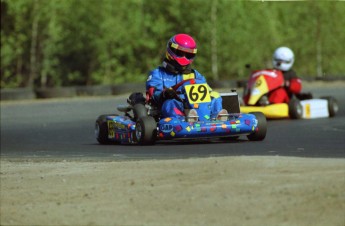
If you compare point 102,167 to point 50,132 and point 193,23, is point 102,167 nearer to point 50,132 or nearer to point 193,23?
point 50,132

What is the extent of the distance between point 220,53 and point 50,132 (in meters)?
19.7

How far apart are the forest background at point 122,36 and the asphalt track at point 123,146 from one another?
10.3 meters

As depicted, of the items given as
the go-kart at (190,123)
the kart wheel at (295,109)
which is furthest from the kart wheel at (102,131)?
the kart wheel at (295,109)

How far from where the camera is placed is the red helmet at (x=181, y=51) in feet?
43.2

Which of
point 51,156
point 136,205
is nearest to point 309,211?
point 136,205

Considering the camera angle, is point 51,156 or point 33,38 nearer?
point 51,156

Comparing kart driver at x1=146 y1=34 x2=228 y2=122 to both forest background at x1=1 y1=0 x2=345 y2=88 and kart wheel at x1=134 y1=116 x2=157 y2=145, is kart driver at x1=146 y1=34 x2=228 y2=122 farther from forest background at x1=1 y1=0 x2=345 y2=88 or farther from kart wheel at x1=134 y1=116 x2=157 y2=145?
forest background at x1=1 y1=0 x2=345 y2=88

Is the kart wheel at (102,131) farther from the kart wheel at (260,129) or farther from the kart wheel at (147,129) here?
the kart wheel at (260,129)

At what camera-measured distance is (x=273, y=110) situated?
17094 millimetres

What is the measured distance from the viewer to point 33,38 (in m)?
31.9

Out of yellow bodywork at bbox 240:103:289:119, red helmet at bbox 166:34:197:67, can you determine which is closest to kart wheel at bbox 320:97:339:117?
yellow bodywork at bbox 240:103:289:119

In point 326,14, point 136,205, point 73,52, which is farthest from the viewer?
point 326,14

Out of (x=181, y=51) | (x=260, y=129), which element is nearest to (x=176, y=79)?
(x=181, y=51)

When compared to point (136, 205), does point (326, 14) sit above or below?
above
